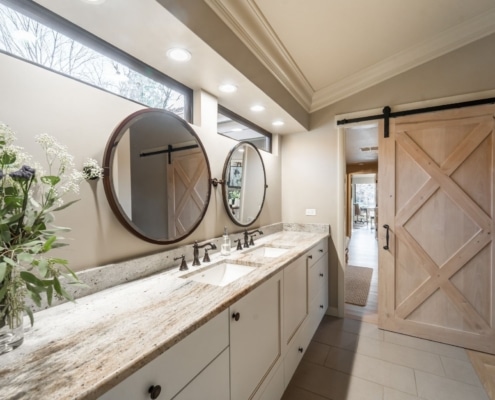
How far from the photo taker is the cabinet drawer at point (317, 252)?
7.46 feet

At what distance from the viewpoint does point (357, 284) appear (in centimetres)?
385

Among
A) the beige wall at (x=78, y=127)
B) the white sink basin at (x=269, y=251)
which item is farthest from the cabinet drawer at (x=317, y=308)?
the beige wall at (x=78, y=127)

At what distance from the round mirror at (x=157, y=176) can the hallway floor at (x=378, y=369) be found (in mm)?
1476

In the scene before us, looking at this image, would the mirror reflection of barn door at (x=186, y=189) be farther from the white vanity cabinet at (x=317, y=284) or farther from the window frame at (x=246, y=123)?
the white vanity cabinet at (x=317, y=284)

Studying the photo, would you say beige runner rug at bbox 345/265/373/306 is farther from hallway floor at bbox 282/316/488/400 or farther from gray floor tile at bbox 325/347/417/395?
gray floor tile at bbox 325/347/417/395

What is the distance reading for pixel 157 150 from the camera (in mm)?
1598

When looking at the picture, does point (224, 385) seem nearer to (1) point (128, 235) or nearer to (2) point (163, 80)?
(1) point (128, 235)

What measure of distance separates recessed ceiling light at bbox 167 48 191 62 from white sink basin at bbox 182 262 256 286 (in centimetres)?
132

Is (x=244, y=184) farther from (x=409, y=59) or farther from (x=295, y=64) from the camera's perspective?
(x=409, y=59)

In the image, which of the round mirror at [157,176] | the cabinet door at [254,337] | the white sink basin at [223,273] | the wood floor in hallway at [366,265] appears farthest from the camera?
the wood floor in hallway at [366,265]

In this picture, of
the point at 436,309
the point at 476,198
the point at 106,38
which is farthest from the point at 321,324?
the point at 106,38

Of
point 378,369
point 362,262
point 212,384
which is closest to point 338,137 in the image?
point 378,369

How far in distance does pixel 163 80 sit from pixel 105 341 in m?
1.59

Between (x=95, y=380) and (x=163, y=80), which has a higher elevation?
(x=163, y=80)
